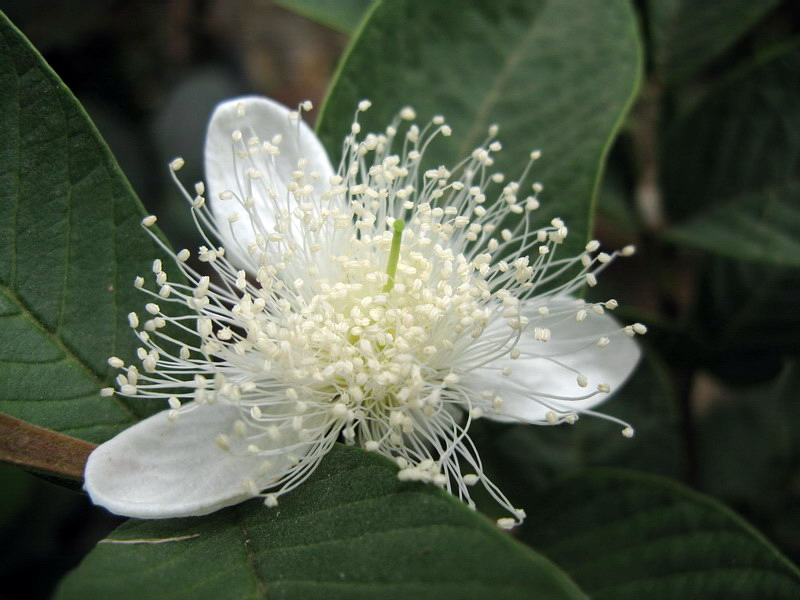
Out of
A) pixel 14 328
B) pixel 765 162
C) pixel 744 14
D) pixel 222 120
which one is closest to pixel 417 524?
pixel 14 328

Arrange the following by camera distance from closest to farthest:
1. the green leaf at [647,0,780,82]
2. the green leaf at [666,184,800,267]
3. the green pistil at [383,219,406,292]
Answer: the green pistil at [383,219,406,292]
the green leaf at [666,184,800,267]
the green leaf at [647,0,780,82]

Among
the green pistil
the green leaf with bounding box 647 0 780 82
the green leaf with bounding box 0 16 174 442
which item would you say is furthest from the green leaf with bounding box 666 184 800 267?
the green leaf with bounding box 0 16 174 442

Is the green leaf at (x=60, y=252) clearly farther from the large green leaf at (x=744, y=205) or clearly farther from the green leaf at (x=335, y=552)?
the large green leaf at (x=744, y=205)

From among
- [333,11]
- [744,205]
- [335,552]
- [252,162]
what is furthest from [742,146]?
[335,552]

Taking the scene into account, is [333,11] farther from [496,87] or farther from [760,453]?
[760,453]

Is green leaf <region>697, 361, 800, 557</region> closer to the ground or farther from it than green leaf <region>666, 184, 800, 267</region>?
closer to the ground

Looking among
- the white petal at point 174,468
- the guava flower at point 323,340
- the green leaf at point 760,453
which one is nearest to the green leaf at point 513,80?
the guava flower at point 323,340

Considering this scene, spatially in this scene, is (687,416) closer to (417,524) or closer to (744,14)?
(744,14)

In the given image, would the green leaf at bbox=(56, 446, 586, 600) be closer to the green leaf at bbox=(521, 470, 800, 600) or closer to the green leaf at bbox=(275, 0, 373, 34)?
the green leaf at bbox=(521, 470, 800, 600)
